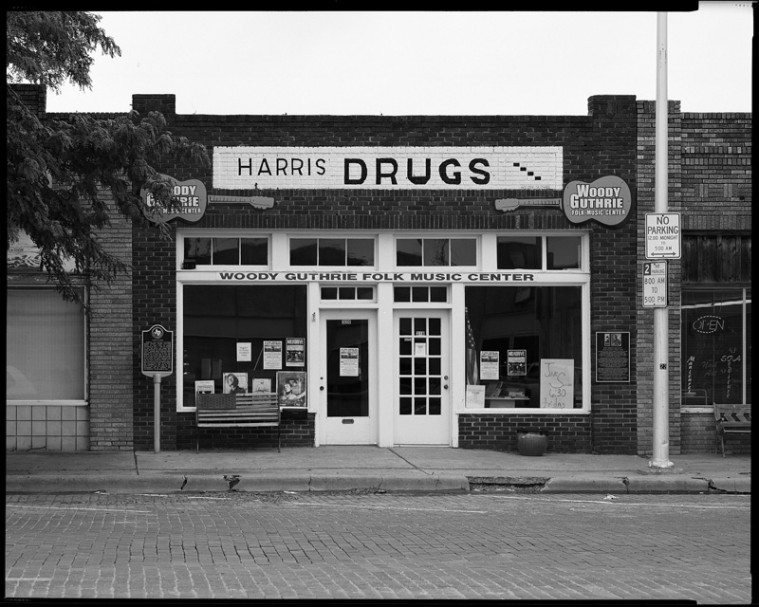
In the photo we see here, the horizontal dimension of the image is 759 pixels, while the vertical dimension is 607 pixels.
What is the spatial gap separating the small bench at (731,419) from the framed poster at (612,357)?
157 cm

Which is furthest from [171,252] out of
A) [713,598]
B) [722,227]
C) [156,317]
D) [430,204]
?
[713,598]

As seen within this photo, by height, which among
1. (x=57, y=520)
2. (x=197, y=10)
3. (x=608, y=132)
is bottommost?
(x=57, y=520)

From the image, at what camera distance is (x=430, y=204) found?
16.0 m

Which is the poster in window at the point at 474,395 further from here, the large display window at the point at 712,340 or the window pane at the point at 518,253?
the large display window at the point at 712,340

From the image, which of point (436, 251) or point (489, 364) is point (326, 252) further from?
point (489, 364)

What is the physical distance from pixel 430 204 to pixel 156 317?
15.3ft

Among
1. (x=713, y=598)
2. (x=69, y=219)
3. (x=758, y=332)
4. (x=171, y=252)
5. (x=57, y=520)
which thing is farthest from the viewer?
(x=171, y=252)

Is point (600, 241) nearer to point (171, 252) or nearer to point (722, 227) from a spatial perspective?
point (722, 227)

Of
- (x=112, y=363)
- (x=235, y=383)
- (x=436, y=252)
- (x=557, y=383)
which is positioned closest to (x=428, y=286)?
(x=436, y=252)

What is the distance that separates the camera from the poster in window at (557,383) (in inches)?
640

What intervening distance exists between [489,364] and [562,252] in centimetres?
217

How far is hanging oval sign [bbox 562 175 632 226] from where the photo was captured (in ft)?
52.5

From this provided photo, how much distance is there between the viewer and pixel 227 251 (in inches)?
631

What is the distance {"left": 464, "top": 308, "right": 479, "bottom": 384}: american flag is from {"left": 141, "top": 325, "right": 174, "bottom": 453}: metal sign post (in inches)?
185
